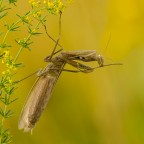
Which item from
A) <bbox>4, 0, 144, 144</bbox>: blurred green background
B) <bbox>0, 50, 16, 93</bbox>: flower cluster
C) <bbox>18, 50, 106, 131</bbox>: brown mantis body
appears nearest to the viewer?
<bbox>0, 50, 16, 93</bbox>: flower cluster

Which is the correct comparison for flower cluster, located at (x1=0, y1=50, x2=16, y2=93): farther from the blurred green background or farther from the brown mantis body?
the blurred green background

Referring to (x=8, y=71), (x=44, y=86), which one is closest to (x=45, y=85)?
(x=44, y=86)

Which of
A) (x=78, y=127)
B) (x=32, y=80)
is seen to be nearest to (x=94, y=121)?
(x=78, y=127)

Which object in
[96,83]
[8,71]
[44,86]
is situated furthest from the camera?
[96,83]

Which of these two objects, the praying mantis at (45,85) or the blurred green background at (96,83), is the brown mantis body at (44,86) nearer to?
the praying mantis at (45,85)

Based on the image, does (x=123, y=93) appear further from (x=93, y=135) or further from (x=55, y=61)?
(x=55, y=61)

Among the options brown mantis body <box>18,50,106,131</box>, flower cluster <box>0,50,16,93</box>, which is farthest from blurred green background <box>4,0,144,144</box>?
flower cluster <box>0,50,16,93</box>

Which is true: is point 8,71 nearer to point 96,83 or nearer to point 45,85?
point 45,85
